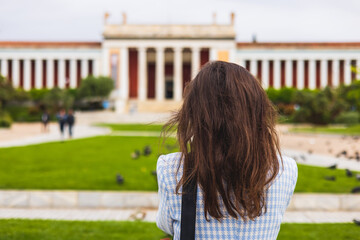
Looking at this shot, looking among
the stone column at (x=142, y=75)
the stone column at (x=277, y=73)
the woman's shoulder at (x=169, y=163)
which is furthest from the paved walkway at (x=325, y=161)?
the stone column at (x=277, y=73)

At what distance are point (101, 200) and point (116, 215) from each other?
604mm

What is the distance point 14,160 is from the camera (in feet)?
34.3

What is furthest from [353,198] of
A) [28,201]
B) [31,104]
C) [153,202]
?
[31,104]

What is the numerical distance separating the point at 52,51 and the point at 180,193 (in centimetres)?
5306

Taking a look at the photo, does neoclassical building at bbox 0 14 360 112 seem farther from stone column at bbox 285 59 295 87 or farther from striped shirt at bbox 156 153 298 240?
striped shirt at bbox 156 153 298 240

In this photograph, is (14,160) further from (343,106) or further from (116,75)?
(116,75)

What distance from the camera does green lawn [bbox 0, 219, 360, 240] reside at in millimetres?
4758

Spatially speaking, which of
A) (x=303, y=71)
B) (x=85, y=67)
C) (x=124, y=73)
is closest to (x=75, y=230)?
(x=124, y=73)

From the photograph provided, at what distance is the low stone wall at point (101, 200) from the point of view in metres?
6.70

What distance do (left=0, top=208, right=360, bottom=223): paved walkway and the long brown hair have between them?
456cm

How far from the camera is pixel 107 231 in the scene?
511cm

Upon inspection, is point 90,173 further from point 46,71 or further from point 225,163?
point 46,71

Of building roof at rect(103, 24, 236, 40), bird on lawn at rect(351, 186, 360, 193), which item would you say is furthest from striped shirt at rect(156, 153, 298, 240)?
building roof at rect(103, 24, 236, 40)

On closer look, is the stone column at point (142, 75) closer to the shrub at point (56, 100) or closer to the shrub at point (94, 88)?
the shrub at point (94, 88)
